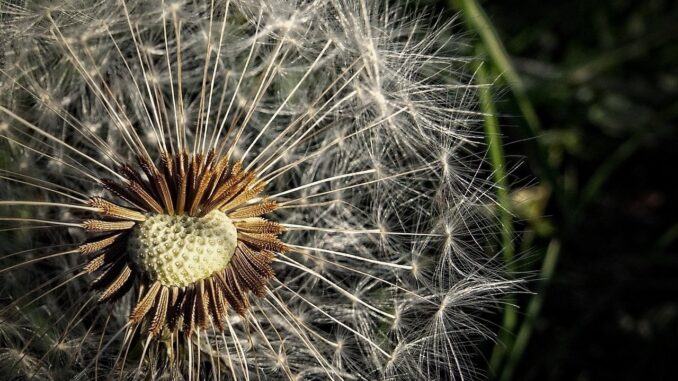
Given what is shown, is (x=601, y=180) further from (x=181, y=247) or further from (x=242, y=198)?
(x=181, y=247)

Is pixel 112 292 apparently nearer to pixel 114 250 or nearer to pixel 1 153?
pixel 114 250

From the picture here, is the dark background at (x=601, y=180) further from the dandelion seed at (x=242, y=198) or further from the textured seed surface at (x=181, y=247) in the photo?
the textured seed surface at (x=181, y=247)

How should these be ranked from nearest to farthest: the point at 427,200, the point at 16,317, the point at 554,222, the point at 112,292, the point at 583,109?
the point at 112,292, the point at 16,317, the point at 427,200, the point at 554,222, the point at 583,109

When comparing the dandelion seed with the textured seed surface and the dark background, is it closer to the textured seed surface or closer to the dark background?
the textured seed surface

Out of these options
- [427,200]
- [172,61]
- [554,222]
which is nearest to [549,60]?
[554,222]

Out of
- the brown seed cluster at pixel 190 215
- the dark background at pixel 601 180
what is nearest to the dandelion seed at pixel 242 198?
the brown seed cluster at pixel 190 215

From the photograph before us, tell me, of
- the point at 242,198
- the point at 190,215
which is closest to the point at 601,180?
the point at 242,198

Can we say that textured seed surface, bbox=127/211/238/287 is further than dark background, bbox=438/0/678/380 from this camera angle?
No

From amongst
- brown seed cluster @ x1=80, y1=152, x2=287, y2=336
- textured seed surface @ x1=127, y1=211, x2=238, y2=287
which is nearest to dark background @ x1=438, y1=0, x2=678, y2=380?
brown seed cluster @ x1=80, y1=152, x2=287, y2=336
